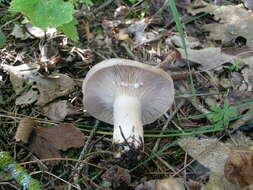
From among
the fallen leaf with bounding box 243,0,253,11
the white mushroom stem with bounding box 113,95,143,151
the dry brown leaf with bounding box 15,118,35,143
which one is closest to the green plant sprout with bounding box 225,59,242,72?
the white mushroom stem with bounding box 113,95,143,151

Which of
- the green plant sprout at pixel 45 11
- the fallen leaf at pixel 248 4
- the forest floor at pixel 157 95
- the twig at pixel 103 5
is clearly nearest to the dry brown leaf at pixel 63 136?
the forest floor at pixel 157 95

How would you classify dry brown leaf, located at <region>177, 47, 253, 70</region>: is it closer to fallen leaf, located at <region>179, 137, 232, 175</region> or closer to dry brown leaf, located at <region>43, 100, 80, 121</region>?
fallen leaf, located at <region>179, 137, 232, 175</region>

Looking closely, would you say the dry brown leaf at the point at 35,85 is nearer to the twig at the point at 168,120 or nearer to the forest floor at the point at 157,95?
the forest floor at the point at 157,95

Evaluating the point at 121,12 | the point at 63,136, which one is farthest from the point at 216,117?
the point at 121,12

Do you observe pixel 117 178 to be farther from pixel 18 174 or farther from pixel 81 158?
pixel 18 174

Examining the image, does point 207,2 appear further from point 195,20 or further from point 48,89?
point 48,89
